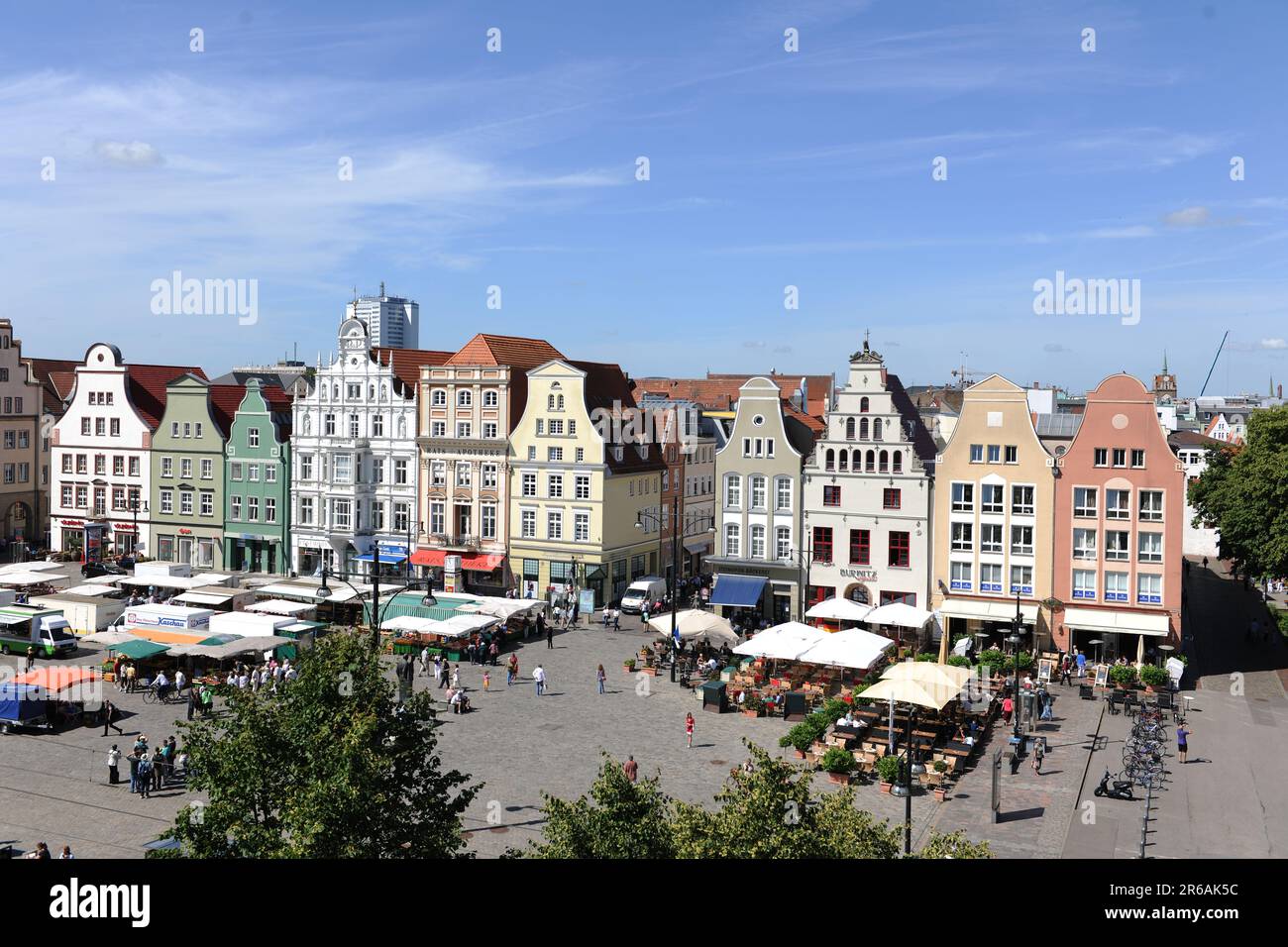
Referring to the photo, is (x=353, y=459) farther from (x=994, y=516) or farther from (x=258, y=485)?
(x=994, y=516)

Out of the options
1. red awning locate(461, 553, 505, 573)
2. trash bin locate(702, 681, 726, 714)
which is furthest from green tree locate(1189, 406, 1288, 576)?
red awning locate(461, 553, 505, 573)

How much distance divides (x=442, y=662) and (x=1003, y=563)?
1004 inches

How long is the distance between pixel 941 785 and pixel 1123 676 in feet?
52.7

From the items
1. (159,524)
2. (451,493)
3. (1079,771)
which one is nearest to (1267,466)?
(1079,771)

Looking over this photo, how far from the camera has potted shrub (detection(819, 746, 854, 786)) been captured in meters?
33.5

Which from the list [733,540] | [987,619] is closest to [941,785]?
[987,619]

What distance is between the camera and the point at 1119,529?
50562 millimetres

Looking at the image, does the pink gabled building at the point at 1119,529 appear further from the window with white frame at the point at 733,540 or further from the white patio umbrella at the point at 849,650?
the window with white frame at the point at 733,540

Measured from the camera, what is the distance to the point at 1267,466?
51156mm

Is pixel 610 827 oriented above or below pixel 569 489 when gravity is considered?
below

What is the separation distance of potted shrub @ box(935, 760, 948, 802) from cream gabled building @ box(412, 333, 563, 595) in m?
35.7

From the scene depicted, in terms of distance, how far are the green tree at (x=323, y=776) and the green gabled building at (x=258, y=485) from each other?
51.7m

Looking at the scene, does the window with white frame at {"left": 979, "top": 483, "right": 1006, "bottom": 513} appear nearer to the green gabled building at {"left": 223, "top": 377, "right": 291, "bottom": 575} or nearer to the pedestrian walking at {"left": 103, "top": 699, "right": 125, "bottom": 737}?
the pedestrian walking at {"left": 103, "top": 699, "right": 125, "bottom": 737}
